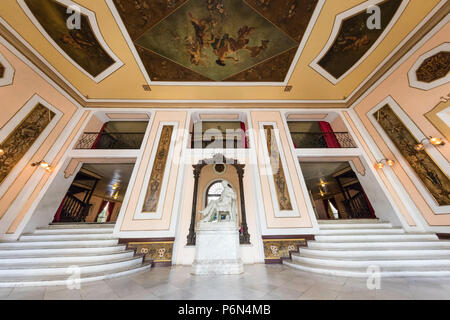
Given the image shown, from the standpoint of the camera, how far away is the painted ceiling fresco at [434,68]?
11.1ft

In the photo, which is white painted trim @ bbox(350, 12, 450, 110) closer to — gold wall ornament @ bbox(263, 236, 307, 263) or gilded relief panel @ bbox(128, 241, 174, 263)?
gold wall ornament @ bbox(263, 236, 307, 263)

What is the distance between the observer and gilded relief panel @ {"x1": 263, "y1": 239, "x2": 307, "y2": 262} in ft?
12.4

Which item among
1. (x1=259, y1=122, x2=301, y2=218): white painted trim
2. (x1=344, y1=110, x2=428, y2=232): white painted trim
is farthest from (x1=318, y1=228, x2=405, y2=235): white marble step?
(x1=259, y1=122, x2=301, y2=218): white painted trim

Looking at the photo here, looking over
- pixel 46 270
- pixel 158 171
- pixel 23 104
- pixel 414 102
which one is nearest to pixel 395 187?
pixel 414 102

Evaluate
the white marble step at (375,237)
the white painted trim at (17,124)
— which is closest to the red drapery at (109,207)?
the white painted trim at (17,124)

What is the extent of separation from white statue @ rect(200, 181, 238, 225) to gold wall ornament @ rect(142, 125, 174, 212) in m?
1.78

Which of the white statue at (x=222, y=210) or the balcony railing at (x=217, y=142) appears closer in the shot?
the white statue at (x=222, y=210)

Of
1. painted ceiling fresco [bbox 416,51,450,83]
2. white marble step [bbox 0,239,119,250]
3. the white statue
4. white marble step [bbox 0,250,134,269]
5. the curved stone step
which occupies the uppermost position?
painted ceiling fresco [bbox 416,51,450,83]

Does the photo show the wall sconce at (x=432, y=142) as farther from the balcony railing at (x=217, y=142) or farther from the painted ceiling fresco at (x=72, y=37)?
the painted ceiling fresco at (x=72, y=37)

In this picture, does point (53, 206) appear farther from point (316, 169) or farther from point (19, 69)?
point (316, 169)

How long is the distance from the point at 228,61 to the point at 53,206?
276 inches

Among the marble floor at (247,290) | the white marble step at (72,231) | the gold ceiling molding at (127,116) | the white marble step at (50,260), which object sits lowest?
the marble floor at (247,290)

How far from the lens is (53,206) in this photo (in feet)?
15.0

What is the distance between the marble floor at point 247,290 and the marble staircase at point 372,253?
0.24 meters
